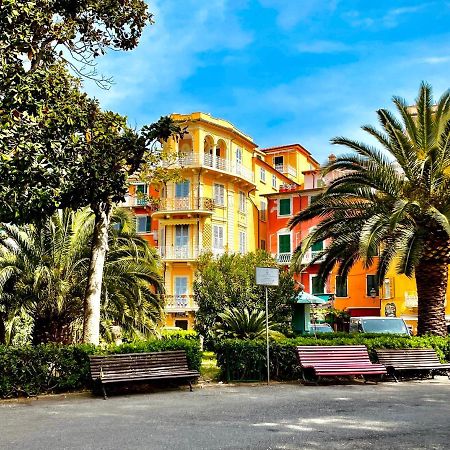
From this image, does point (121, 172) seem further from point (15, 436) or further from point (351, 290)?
point (351, 290)

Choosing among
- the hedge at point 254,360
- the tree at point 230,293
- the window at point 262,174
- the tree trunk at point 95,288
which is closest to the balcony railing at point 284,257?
the window at point 262,174

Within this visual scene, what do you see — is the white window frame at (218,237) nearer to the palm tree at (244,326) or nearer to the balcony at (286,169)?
the balcony at (286,169)

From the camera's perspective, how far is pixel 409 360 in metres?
14.2

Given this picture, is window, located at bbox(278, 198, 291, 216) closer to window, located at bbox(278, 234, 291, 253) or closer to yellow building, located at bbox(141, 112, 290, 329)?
window, located at bbox(278, 234, 291, 253)

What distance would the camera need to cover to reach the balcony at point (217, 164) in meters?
45.7

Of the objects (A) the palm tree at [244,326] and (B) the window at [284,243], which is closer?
(A) the palm tree at [244,326]

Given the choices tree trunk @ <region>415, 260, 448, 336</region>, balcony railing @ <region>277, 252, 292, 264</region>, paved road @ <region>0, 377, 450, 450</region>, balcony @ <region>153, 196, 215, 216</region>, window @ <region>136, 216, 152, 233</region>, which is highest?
balcony @ <region>153, 196, 215, 216</region>

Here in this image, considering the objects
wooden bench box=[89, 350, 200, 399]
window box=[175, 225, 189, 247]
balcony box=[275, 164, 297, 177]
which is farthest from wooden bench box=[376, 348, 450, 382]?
balcony box=[275, 164, 297, 177]

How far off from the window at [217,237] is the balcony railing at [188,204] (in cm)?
165

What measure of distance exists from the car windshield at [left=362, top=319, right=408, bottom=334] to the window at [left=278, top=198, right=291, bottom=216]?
27014 millimetres

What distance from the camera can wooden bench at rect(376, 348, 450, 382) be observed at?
14.0 metres

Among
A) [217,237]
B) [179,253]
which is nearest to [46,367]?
[179,253]

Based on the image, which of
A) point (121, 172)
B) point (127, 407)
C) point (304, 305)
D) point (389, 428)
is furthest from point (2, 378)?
point (304, 305)

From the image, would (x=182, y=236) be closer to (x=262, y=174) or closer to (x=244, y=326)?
(x=262, y=174)
